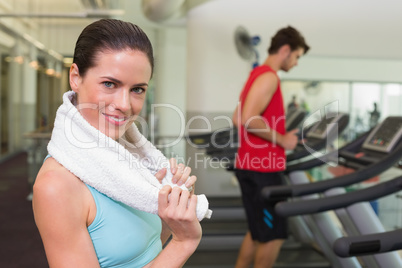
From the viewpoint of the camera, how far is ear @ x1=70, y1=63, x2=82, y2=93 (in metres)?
0.79

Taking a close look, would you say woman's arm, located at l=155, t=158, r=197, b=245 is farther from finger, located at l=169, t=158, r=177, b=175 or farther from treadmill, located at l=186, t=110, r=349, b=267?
treadmill, located at l=186, t=110, r=349, b=267

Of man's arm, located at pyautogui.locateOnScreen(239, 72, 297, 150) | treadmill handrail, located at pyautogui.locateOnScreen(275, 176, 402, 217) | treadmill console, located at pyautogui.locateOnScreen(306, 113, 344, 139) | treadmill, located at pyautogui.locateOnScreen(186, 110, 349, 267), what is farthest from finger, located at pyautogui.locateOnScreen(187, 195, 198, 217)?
treadmill console, located at pyautogui.locateOnScreen(306, 113, 344, 139)

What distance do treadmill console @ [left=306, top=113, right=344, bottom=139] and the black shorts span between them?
28.2 inches

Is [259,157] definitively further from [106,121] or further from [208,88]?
[208,88]

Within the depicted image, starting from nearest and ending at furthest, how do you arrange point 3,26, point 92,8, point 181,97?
point 92,8 → point 3,26 → point 181,97

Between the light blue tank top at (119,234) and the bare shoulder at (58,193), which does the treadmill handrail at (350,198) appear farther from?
the bare shoulder at (58,193)

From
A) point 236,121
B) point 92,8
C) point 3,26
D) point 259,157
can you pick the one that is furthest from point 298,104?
point 3,26

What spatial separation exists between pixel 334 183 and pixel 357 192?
23 cm

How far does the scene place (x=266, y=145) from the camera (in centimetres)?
216

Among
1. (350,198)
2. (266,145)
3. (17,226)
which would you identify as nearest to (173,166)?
(350,198)

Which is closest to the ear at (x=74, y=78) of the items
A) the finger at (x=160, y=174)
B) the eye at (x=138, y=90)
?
the eye at (x=138, y=90)

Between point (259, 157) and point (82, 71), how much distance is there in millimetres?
1522

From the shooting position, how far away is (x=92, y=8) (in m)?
5.93

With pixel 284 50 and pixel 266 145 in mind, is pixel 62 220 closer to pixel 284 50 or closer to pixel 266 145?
pixel 266 145
